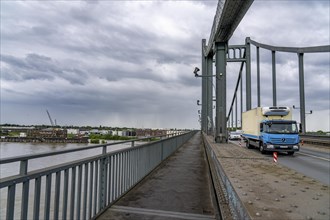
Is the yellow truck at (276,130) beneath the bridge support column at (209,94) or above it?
beneath

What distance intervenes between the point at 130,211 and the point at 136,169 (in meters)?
2.36

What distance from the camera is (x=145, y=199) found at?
19.7 feet

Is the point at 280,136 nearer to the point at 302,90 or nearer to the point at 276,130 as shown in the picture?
the point at 276,130

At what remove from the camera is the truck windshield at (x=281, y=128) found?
19.0m

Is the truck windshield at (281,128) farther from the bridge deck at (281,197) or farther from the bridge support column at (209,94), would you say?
the bridge support column at (209,94)

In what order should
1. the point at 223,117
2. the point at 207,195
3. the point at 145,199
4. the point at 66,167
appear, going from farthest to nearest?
the point at 223,117
the point at 207,195
the point at 145,199
the point at 66,167

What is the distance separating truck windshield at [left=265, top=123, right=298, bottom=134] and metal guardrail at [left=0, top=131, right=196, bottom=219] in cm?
1303

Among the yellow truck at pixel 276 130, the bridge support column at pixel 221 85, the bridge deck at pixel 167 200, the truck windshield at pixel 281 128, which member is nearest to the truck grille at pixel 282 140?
the yellow truck at pixel 276 130

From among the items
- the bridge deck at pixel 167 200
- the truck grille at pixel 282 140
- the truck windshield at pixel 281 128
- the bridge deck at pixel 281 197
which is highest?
the truck windshield at pixel 281 128

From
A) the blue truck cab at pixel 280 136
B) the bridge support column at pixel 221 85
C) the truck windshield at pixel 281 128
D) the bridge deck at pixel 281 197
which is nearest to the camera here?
the bridge deck at pixel 281 197

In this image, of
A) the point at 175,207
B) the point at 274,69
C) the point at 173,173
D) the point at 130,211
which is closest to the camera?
the point at 130,211

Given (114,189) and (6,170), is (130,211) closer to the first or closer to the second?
(114,189)

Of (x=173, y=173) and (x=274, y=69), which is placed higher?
(x=274, y=69)

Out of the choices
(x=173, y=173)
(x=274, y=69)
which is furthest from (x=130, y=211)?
(x=274, y=69)
